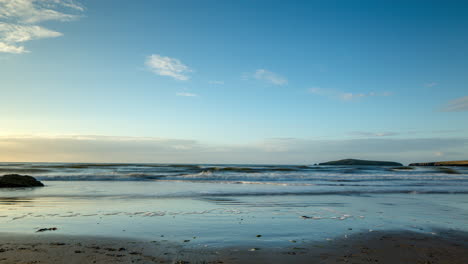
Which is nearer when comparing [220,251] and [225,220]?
[220,251]

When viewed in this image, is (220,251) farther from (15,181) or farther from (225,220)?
(15,181)

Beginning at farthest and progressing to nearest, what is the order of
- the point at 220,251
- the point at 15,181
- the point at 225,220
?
1. the point at 15,181
2. the point at 225,220
3. the point at 220,251

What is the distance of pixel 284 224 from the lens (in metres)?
6.59

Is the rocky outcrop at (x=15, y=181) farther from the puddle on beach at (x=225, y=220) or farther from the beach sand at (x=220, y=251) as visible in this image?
the beach sand at (x=220, y=251)

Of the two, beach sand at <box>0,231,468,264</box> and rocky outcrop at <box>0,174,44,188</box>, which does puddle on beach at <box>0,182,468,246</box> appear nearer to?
beach sand at <box>0,231,468,264</box>

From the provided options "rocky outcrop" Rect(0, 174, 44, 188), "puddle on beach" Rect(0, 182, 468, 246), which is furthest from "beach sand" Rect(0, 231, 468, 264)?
"rocky outcrop" Rect(0, 174, 44, 188)

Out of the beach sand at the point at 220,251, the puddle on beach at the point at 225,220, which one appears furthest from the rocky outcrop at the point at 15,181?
the beach sand at the point at 220,251

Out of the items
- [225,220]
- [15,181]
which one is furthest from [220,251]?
[15,181]

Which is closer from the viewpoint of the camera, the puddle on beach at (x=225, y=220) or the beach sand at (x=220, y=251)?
the beach sand at (x=220, y=251)

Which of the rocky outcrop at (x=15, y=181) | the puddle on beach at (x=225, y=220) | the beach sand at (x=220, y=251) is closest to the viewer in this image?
the beach sand at (x=220, y=251)

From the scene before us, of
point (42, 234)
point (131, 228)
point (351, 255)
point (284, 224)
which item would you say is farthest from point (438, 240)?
point (42, 234)

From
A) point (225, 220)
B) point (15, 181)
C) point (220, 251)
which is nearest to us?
point (220, 251)

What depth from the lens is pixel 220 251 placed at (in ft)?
14.9

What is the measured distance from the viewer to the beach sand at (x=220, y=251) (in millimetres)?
4160
